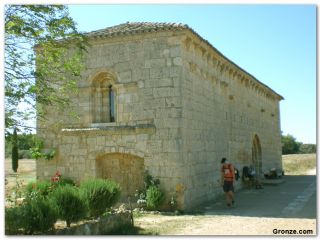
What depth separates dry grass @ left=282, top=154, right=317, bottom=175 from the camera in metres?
23.7

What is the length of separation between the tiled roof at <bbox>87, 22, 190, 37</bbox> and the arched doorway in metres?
9.37

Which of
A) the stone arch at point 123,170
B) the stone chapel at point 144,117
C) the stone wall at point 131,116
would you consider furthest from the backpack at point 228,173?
the stone arch at point 123,170

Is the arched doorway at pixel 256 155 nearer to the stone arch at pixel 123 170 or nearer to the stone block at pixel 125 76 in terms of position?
the stone arch at pixel 123 170

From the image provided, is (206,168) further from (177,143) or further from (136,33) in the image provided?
(136,33)

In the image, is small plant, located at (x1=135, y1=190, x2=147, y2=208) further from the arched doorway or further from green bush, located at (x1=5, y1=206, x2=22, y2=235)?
the arched doorway

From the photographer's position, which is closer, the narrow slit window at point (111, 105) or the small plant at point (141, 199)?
the small plant at point (141, 199)

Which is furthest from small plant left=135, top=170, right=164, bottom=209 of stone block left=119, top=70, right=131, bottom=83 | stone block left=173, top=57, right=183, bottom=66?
stone block left=173, top=57, right=183, bottom=66

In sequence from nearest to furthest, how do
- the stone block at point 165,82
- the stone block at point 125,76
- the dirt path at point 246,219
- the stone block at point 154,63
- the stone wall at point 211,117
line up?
the dirt path at point 246,219, the stone block at point 165,82, the stone block at point 154,63, the stone wall at point 211,117, the stone block at point 125,76

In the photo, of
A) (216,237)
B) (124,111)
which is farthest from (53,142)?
(216,237)

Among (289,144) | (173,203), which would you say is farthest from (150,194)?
(289,144)

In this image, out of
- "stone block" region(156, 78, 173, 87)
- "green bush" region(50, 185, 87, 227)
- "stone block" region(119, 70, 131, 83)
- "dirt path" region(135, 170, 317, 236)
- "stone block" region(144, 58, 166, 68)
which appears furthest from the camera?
"stone block" region(119, 70, 131, 83)

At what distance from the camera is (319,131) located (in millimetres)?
7801

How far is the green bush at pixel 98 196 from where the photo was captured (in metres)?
8.26

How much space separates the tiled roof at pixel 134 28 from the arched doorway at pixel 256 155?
9371 mm
